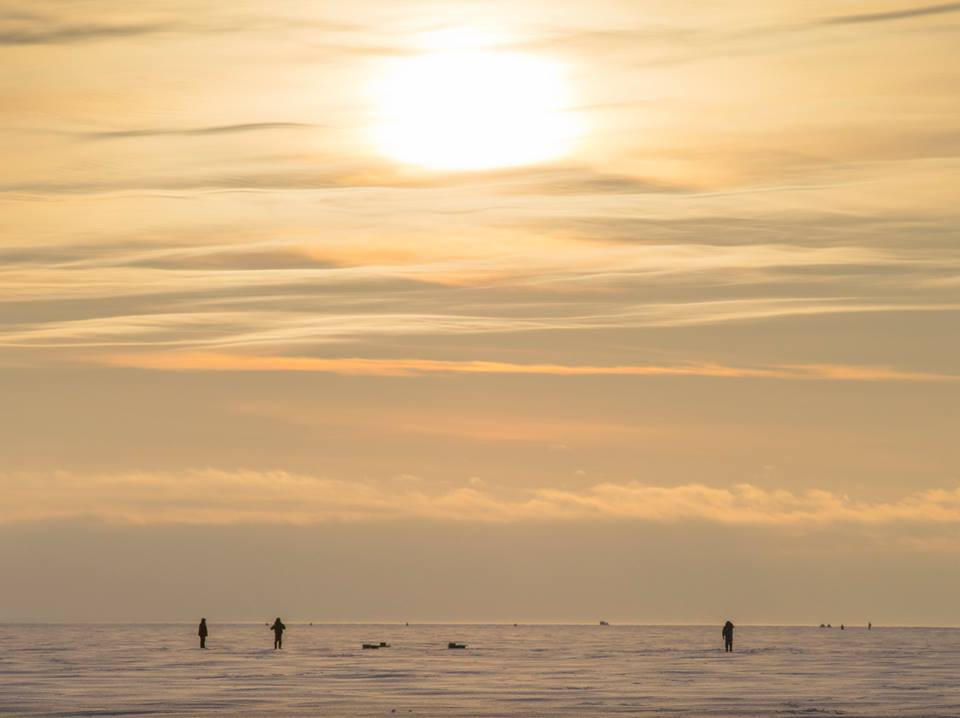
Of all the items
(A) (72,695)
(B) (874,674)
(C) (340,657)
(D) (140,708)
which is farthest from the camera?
(C) (340,657)

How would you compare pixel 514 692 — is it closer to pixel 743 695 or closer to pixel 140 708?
pixel 743 695

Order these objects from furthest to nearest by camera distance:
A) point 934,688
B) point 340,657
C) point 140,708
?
1. point 340,657
2. point 934,688
3. point 140,708

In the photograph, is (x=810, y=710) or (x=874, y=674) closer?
(x=810, y=710)

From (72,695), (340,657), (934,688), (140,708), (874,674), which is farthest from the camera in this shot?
(340,657)

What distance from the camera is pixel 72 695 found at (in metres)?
50.5

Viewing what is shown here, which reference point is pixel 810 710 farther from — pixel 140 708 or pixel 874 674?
pixel 874 674

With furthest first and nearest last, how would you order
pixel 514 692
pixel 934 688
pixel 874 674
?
pixel 874 674
pixel 934 688
pixel 514 692

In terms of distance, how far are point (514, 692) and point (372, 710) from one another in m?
9.87

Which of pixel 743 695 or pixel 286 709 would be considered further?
pixel 743 695

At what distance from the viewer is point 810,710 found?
46.2 meters

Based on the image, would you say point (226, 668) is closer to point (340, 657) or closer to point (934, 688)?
point (340, 657)

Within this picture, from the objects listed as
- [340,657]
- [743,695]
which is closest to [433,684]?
[743,695]

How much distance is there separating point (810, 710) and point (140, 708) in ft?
61.6

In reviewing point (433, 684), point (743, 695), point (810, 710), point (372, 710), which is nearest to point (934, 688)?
point (743, 695)
